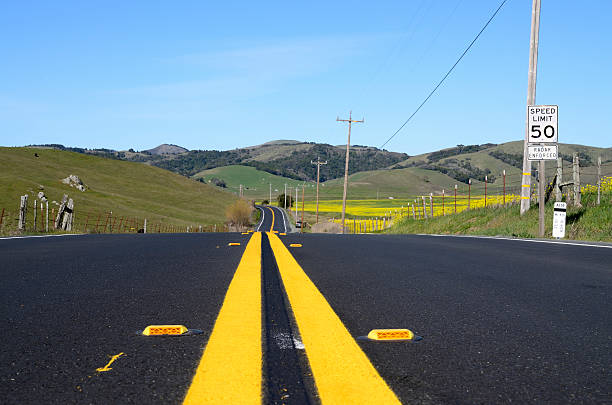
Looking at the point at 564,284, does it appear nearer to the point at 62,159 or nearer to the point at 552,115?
the point at 552,115

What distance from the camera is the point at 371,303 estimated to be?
13.1ft

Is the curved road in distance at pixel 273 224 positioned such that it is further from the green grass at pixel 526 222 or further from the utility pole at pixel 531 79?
the utility pole at pixel 531 79

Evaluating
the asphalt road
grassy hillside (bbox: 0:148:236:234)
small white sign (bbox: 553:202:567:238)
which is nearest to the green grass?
small white sign (bbox: 553:202:567:238)

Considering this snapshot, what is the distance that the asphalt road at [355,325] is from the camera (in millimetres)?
2154

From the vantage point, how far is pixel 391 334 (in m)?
2.92

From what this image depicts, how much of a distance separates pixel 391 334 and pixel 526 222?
52.6 feet

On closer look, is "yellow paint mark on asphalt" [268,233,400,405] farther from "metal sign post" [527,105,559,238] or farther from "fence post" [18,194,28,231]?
"fence post" [18,194,28,231]

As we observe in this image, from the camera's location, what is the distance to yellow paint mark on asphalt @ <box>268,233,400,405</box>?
2.00 metres

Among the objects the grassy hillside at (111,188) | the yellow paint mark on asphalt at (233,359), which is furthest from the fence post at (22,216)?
the grassy hillside at (111,188)

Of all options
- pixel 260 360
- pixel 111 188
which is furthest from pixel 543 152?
pixel 111 188

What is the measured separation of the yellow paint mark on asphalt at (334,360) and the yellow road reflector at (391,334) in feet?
0.43

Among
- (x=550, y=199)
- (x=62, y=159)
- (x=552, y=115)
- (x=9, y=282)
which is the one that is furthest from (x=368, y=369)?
(x=62, y=159)

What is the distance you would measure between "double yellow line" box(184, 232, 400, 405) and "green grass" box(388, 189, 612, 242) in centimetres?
1182

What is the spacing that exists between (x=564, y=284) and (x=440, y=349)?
2.84m
